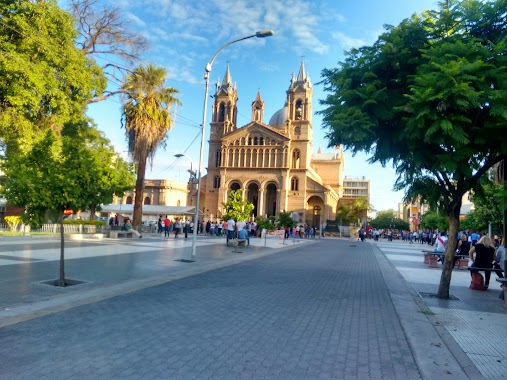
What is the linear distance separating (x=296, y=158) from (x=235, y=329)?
6174 centimetres

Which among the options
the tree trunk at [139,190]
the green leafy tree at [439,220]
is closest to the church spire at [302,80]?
the green leafy tree at [439,220]

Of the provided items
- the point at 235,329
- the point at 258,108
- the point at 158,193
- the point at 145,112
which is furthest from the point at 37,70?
the point at 258,108

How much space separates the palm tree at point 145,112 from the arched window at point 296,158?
130ft

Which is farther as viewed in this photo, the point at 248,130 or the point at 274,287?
the point at 248,130

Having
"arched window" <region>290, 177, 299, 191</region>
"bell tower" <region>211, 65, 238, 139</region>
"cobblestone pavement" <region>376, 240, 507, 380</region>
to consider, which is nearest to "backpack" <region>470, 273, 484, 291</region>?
"cobblestone pavement" <region>376, 240, 507, 380</region>

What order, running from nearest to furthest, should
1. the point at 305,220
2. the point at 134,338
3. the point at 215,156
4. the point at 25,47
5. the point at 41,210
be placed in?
the point at 134,338 < the point at 41,210 < the point at 25,47 < the point at 305,220 < the point at 215,156

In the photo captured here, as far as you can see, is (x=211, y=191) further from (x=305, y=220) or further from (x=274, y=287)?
(x=274, y=287)

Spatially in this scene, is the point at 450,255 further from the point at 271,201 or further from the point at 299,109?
the point at 299,109

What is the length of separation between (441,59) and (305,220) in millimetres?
59040

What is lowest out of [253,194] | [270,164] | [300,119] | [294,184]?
[253,194]

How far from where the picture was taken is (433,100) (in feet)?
23.2

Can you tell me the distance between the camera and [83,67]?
20828mm

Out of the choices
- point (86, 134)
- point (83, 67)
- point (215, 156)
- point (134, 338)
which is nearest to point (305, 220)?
point (215, 156)

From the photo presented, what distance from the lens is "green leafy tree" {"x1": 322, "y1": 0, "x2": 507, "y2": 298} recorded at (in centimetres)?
698
